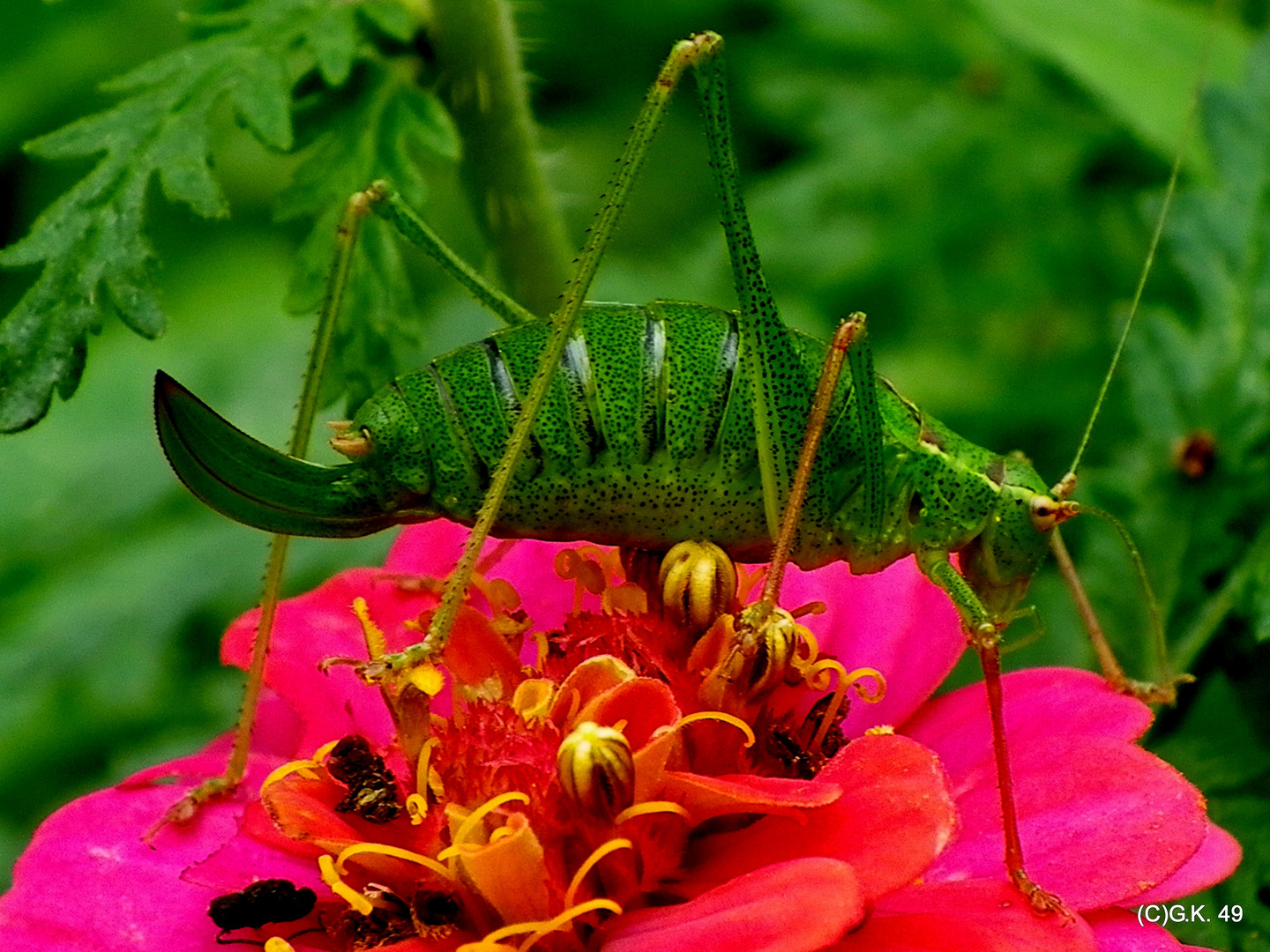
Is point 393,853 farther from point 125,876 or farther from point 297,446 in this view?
point 297,446

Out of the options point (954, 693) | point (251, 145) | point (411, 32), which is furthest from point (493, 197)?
point (251, 145)

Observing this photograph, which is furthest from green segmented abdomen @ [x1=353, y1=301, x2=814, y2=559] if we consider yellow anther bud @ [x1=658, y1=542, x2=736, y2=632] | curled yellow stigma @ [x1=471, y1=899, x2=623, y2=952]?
curled yellow stigma @ [x1=471, y1=899, x2=623, y2=952]

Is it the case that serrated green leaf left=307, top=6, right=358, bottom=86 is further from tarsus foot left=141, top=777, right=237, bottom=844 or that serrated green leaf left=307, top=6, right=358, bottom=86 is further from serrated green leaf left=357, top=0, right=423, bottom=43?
tarsus foot left=141, top=777, right=237, bottom=844

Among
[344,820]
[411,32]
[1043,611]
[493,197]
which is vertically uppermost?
[411,32]

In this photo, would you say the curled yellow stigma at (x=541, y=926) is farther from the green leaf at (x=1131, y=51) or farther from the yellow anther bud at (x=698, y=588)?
the green leaf at (x=1131, y=51)

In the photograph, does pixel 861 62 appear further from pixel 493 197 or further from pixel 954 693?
pixel 954 693

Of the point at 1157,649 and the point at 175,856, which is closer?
the point at 175,856

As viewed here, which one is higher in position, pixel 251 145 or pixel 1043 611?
pixel 251 145
